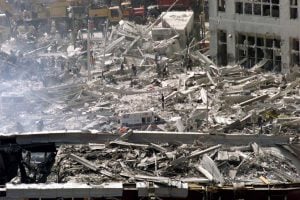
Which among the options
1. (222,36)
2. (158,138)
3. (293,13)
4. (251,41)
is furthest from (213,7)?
(158,138)

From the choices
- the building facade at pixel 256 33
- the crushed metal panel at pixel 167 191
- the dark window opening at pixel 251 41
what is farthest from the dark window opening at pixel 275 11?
the crushed metal panel at pixel 167 191

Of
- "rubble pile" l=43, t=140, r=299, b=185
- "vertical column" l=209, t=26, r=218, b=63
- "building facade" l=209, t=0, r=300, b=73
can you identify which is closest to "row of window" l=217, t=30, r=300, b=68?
"building facade" l=209, t=0, r=300, b=73

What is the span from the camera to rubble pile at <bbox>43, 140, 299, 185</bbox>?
2166 cm

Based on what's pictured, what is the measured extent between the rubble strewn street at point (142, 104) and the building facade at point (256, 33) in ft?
2.05

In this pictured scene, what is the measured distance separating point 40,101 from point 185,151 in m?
13.0

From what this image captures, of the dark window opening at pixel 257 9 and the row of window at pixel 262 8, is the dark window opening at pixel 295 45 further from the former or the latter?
the dark window opening at pixel 257 9

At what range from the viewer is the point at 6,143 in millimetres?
24188

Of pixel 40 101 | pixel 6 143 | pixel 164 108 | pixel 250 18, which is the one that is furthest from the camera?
pixel 250 18

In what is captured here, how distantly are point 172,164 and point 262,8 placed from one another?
17.1m

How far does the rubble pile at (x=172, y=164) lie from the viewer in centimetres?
2166

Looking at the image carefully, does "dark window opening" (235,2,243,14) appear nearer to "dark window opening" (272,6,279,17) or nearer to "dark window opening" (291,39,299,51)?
"dark window opening" (272,6,279,17)

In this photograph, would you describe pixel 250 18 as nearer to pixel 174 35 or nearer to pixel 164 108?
pixel 174 35

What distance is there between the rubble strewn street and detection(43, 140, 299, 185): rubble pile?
0.03 metres

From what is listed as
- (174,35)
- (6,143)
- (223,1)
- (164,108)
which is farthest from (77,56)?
(6,143)
